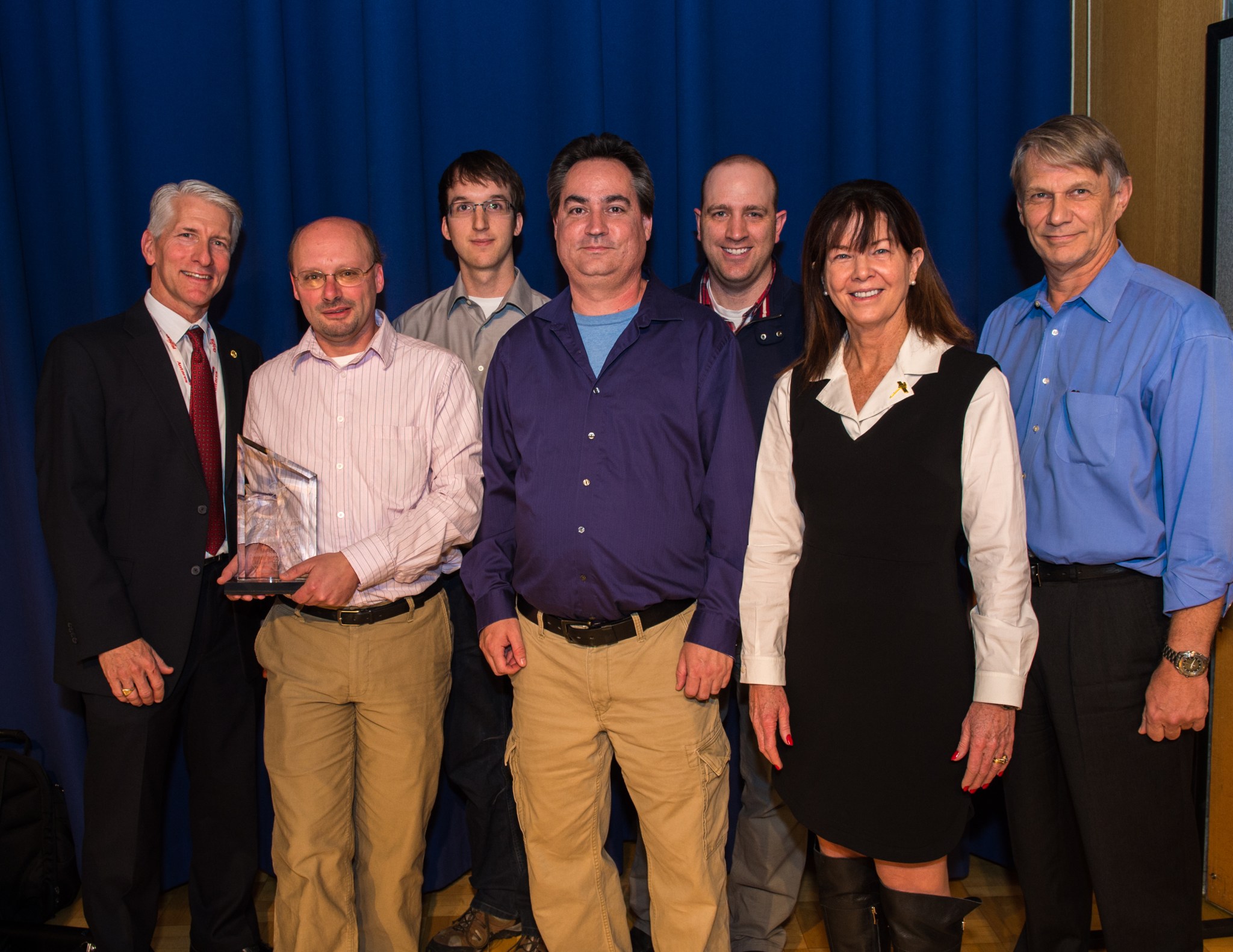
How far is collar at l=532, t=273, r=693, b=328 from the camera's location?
1.96 metres

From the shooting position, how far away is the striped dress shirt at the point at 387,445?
2096mm

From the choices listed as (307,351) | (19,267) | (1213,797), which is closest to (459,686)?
(307,351)

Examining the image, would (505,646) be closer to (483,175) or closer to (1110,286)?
(483,175)

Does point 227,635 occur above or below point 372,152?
below

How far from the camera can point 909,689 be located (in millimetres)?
1631

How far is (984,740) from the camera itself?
159cm

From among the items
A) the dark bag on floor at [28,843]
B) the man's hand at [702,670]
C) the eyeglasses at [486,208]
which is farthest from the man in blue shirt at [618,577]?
the dark bag on floor at [28,843]

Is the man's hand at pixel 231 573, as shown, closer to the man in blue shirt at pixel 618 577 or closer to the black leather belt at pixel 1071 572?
the man in blue shirt at pixel 618 577

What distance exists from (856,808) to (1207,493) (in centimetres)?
90

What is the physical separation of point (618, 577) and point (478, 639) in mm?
699

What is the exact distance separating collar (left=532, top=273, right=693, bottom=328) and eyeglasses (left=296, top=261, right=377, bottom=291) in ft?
1.46

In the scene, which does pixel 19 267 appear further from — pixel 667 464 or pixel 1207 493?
pixel 1207 493

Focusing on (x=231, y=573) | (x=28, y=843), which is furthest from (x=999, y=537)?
(x=28, y=843)

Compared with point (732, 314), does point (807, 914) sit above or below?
below
